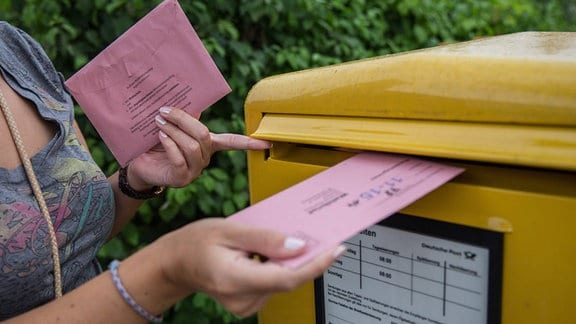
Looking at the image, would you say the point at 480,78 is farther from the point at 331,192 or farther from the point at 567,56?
the point at 331,192

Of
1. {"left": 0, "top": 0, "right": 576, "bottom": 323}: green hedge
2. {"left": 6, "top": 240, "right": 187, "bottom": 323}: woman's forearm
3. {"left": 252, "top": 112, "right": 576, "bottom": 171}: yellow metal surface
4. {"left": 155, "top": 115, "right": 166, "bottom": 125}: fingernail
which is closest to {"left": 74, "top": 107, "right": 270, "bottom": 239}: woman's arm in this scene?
{"left": 155, "top": 115, "right": 166, "bottom": 125}: fingernail

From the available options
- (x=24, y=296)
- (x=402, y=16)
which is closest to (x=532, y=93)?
(x=24, y=296)

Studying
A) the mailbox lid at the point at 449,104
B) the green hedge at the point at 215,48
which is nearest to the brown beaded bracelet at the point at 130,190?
the mailbox lid at the point at 449,104

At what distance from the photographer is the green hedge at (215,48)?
2.00m

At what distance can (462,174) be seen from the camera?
31.6 inches

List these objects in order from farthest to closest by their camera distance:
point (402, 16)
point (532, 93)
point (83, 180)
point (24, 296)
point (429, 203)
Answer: point (402, 16), point (83, 180), point (24, 296), point (429, 203), point (532, 93)

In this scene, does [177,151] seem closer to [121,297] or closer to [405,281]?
[121,297]

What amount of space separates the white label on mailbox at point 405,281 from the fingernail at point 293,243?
0.93ft

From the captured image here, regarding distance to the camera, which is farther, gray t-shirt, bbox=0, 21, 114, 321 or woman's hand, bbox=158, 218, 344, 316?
gray t-shirt, bbox=0, 21, 114, 321

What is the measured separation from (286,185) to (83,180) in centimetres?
A: 43

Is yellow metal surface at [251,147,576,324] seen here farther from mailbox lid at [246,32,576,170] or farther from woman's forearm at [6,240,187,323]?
woman's forearm at [6,240,187,323]

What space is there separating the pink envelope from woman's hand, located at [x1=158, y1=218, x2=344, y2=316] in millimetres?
429

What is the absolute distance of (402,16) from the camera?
2908mm

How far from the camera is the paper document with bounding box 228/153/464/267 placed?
0.65 meters
